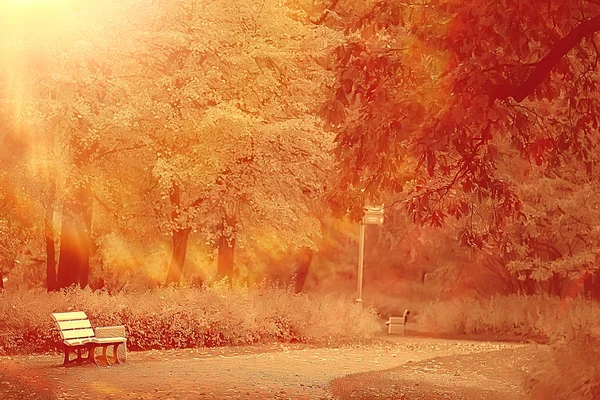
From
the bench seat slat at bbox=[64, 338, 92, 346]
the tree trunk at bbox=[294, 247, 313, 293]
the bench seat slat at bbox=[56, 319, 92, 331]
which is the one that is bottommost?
the bench seat slat at bbox=[64, 338, 92, 346]

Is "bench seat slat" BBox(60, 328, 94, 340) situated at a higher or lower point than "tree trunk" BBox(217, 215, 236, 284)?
lower

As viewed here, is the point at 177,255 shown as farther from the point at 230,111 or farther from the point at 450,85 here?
the point at 450,85

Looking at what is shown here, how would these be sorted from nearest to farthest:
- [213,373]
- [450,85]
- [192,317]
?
[450,85] → [213,373] → [192,317]

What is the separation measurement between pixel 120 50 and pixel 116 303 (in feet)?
19.7

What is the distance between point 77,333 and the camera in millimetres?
19875

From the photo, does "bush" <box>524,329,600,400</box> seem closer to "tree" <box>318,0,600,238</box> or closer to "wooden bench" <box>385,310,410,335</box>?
"tree" <box>318,0,600,238</box>

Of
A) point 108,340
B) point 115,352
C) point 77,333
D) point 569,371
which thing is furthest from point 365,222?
point 569,371

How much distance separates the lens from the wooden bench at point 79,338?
63.3 ft

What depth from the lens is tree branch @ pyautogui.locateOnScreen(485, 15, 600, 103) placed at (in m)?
14.8

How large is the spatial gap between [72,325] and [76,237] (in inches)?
359

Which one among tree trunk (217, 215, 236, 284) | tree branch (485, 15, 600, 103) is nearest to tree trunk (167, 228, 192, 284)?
tree trunk (217, 215, 236, 284)

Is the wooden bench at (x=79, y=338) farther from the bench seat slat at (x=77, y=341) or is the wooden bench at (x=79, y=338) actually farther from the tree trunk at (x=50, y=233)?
the tree trunk at (x=50, y=233)

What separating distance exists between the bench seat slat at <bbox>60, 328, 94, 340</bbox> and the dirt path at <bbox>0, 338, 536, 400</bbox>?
53cm

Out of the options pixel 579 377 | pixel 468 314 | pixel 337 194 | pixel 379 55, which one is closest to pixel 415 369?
pixel 337 194
